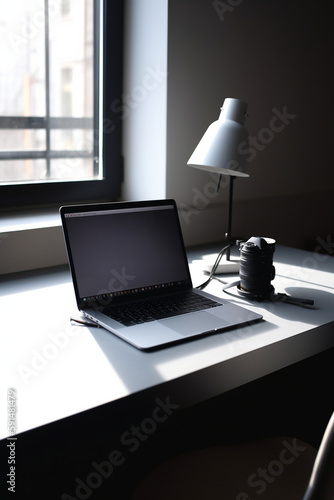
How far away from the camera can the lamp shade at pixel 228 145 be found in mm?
1468

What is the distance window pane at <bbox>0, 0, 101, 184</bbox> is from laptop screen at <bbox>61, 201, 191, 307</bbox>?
2.21 feet

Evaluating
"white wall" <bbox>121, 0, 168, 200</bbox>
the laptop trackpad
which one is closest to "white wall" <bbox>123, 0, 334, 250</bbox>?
"white wall" <bbox>121, 0, 168, 200</bbox>

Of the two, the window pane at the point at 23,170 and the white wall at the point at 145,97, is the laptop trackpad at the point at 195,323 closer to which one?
the white wall at the point at 145,97

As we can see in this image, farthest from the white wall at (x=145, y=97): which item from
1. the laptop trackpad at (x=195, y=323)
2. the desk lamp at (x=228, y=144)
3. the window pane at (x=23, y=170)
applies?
the laptop trackpad at (x=195, y=323)

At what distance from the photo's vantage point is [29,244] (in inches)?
64.9

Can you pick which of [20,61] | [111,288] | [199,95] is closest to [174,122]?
[199,95]

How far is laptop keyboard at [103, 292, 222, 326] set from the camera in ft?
3.98

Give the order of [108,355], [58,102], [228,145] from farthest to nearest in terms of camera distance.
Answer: [58,102]
[228,145]
[108,355]

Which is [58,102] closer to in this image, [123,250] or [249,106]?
[249,106]

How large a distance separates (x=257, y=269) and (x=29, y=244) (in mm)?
681

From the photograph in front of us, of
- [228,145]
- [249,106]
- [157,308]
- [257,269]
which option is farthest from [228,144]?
[249,106]

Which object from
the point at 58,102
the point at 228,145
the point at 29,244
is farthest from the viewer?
the point at 58,102

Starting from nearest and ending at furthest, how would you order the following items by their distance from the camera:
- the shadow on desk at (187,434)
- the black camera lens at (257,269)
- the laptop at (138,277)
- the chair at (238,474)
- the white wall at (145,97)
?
the chair at (238,474)
the laptop at (138,277)
the black camera lens at (257,269)
the shadow on desk at (187,434)
the white wall at (145,97)

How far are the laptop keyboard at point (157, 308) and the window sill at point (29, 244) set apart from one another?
479mm
